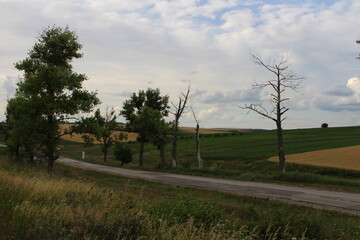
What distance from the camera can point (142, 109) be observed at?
152 ft

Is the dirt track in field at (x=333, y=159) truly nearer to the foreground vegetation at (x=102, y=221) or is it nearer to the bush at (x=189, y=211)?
the foreground vegetation at (x=102, y=221)

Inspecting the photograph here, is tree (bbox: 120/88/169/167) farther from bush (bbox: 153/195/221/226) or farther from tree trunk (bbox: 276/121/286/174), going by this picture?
bush (bbox: 153/195/221/226)

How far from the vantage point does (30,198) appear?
689 centimetres

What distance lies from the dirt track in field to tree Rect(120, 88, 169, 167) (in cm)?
1675

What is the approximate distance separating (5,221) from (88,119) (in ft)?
66.7

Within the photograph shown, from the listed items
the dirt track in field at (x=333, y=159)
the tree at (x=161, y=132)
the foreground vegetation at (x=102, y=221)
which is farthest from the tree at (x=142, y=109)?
the foreground vegetation at (x=102, y=221)

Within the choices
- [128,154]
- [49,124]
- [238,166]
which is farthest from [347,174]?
[128,154]

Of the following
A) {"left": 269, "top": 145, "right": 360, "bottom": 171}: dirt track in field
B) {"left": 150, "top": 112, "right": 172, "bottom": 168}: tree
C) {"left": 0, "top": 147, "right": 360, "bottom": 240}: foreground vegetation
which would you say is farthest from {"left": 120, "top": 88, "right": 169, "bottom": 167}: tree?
{"left": 0, "top": 147, "right": 360, "bottom": 240}: foreground vegetation

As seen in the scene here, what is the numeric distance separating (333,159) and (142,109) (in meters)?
24.6

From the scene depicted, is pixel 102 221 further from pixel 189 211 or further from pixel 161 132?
pixel 161 132

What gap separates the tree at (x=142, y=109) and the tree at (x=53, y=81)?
20.4 metres

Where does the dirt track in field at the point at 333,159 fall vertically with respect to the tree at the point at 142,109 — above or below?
below

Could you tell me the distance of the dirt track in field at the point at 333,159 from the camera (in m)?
31.0

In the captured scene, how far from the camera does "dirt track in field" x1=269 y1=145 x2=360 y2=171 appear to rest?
102 ft
